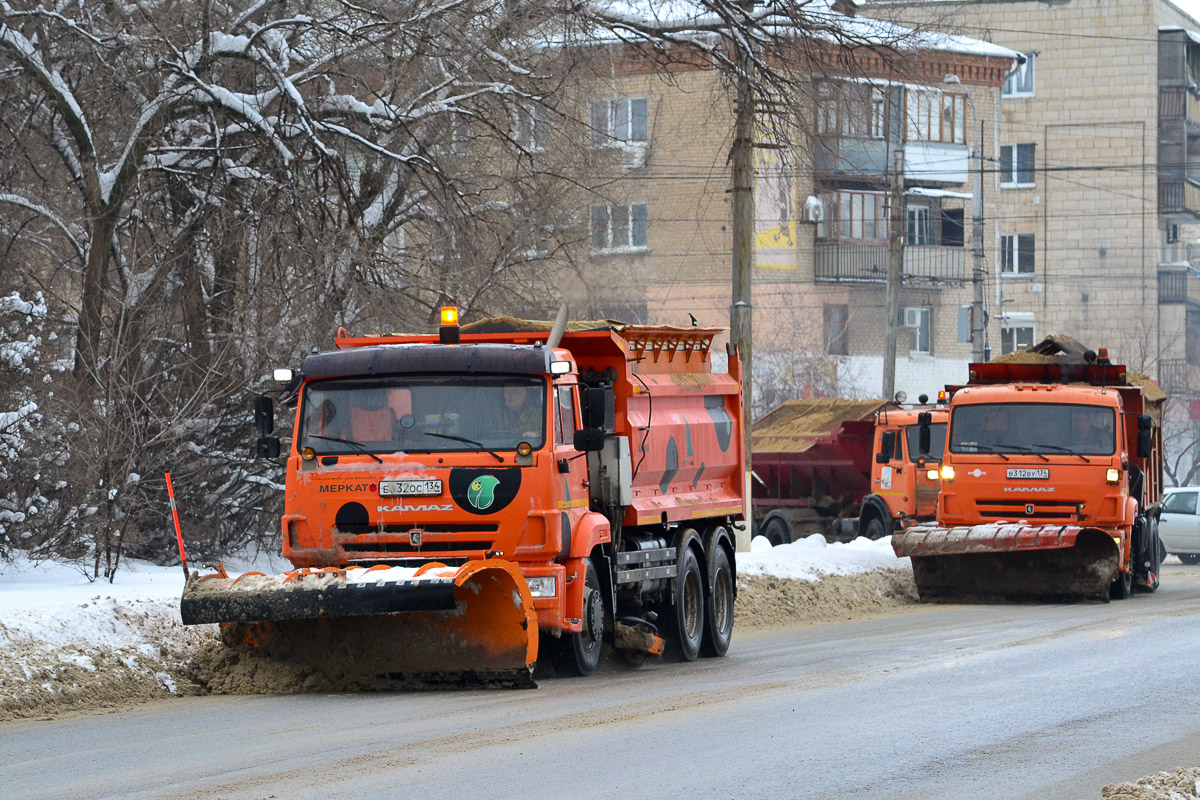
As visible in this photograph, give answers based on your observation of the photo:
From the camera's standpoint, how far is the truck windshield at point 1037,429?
20453 mm

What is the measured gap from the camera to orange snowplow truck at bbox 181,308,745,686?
36.0ft

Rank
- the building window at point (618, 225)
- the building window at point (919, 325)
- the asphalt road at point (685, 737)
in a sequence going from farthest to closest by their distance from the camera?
the building window at point (919, 325)
the building window at point (618, 225)
the asphalt road at point (685, 737)

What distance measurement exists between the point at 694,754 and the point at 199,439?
37.8ft

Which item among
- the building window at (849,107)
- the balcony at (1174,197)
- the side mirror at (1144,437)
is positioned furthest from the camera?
the balcony at (1174,197)

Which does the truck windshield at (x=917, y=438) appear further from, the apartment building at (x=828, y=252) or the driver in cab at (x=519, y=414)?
the driver in cab at (x=519, y=414)

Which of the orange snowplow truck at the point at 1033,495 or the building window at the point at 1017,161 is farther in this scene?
the building window at the point at 1017,161

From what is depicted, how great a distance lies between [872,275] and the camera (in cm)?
5344

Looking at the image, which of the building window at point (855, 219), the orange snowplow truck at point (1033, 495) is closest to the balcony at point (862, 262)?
the building window at point (855, 219)

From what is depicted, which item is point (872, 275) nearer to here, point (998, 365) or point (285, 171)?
point (998, 365)

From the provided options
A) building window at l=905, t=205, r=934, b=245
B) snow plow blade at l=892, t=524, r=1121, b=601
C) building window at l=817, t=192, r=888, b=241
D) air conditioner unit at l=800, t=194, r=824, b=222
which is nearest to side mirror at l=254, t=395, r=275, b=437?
snow plow blade at l=892, t=524, r=1121, b=601

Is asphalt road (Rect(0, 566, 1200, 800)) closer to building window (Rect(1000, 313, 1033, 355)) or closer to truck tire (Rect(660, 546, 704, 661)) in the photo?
truck tire (Rect(660, 546, 704, 661))

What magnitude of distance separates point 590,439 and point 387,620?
1.97 m

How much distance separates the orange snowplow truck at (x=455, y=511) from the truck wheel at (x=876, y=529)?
1500cm

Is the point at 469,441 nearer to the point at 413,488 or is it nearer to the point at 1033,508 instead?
the point at 413,488
